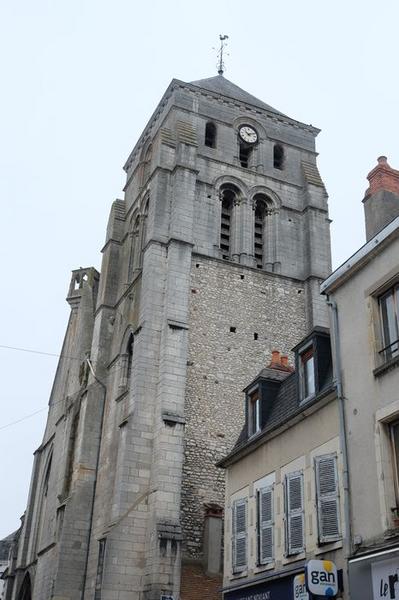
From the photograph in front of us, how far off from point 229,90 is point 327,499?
2200cm

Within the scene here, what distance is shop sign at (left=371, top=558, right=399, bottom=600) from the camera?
26.1 ft

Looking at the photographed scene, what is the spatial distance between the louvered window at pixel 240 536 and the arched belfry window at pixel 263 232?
42.5ft

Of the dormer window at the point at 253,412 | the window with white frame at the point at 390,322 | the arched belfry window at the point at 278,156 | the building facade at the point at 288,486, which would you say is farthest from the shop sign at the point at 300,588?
the arched belfry window at the point at 278,156

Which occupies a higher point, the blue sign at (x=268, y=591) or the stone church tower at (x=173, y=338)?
the stone church tower at (x=173, y=338)

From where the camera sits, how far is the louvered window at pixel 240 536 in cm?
1147

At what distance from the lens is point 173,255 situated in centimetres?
2152

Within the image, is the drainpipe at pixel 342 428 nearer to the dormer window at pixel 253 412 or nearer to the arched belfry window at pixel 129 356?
the dormer window at pixel 253 412

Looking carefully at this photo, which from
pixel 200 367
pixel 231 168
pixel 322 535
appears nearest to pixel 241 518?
pixel 322 535

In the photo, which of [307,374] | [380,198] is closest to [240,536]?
[307,374]

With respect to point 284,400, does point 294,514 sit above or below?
below

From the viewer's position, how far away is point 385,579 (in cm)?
811

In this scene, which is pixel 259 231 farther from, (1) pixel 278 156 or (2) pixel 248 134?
(2) pixel 248 134

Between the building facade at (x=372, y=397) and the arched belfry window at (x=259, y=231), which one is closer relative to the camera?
the building facade at (x=372, y=397)

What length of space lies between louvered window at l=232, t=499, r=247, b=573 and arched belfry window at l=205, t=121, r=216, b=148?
16461mm
